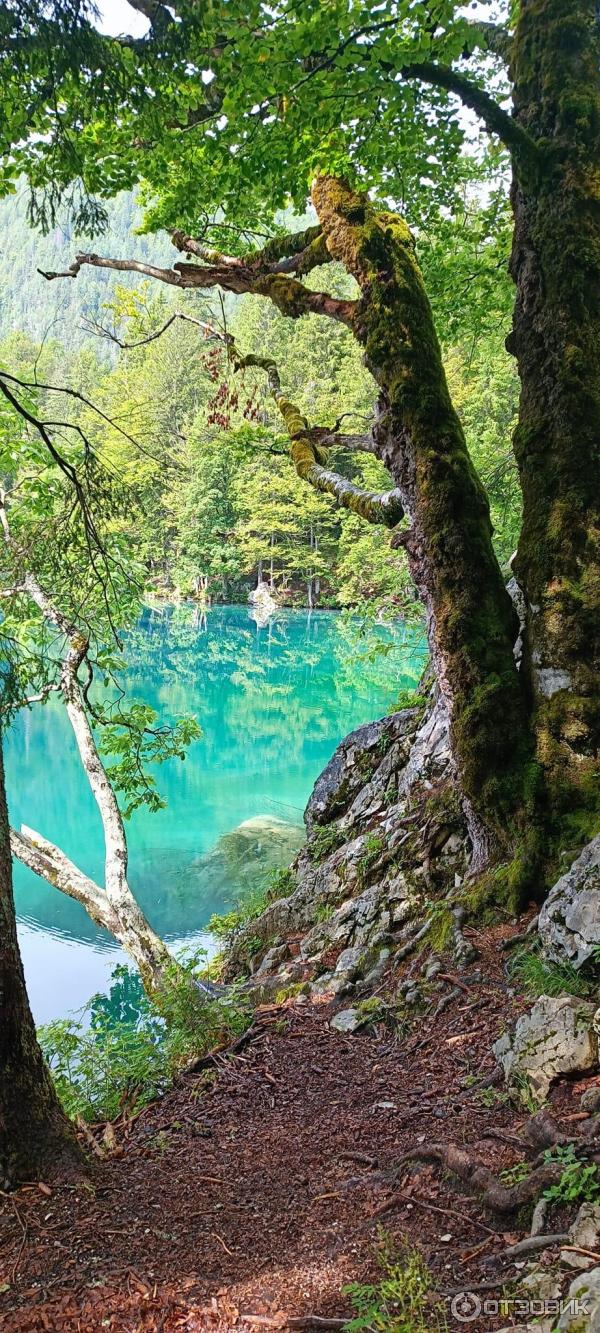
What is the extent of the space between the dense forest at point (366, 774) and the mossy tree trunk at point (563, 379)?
0.02 metres

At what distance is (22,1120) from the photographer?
261cm

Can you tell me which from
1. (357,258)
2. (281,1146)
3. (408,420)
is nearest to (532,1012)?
(281,1146)

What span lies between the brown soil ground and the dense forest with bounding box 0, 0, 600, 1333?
0.05ft

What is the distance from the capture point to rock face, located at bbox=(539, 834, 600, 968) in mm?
2963

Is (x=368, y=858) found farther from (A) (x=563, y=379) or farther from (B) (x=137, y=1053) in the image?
(A) (x=563, y=379)

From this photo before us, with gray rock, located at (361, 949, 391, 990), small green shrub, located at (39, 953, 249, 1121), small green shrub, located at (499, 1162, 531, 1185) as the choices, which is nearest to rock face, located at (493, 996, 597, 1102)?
small green shrub, located at (499, 1162, 531, 1185)

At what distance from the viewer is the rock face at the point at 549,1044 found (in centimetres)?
252

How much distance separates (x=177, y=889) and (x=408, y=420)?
943 centimetres

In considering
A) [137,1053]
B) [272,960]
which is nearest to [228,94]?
[137,1053]

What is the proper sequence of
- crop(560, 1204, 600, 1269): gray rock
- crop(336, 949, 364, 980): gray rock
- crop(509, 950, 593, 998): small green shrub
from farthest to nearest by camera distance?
crop(336, 949, 364, 980): gray rock < crop(509, 950, 593, 998): small green shrub < crop(560, 1204, 600, 1269): gray rock

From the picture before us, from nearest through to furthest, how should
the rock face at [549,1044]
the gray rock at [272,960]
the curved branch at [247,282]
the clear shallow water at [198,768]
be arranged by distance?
the rock face at [549,1044] → the curved branch at [247,282] → the gray rock at [272,960] → the clear shallow water at [198,768]

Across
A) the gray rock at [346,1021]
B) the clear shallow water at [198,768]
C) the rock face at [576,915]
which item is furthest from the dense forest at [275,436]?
the rock face at [576,915]

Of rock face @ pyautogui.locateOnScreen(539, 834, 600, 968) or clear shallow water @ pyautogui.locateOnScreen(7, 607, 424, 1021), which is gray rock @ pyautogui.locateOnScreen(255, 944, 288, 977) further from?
rock face @ pyautogui.locateOnScreen(539, 834, 600, 968)

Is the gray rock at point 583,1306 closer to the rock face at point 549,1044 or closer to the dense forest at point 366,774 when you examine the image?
the dense forest at point 366,774
